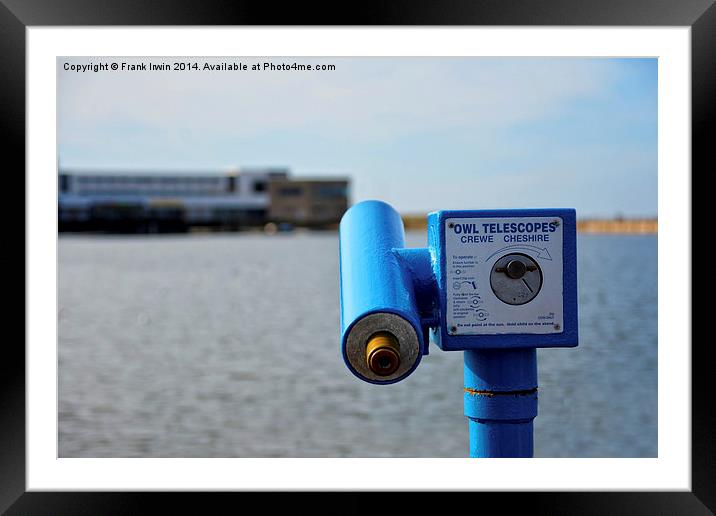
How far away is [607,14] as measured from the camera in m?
1.98

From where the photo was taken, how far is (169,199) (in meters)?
52.6

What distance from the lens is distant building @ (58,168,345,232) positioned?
167ft

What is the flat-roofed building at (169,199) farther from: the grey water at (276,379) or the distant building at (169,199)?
the grey water at (276,379)

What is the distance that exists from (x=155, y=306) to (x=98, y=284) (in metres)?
8.86

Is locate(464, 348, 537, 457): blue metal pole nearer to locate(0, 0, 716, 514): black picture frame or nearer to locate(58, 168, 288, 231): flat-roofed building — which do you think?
locate(0, 0, 716, 514): black picture frame

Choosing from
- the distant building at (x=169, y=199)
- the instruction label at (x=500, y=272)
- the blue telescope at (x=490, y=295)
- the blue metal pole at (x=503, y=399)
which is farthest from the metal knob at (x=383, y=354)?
the distant building at (x=169, y=199)

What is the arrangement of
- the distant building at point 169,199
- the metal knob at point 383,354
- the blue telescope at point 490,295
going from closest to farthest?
the metal knob at point 383,354 < the blue telescope at point 490,295 < the distant building at point 169,199

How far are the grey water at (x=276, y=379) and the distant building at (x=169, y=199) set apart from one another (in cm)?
1860

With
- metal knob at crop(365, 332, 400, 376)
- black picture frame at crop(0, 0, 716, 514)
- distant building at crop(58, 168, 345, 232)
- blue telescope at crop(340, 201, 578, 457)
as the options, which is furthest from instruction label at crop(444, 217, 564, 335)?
distant building at crop(58, 168, 345, 232)

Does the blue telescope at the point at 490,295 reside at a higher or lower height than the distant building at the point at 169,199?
lower

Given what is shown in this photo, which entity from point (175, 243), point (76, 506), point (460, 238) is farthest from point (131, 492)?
point (175, 243)

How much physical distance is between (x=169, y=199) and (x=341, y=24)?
51879 mm

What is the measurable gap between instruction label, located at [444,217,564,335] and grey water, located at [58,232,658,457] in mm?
1304

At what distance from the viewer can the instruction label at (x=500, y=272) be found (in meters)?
1.98
